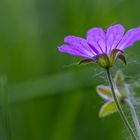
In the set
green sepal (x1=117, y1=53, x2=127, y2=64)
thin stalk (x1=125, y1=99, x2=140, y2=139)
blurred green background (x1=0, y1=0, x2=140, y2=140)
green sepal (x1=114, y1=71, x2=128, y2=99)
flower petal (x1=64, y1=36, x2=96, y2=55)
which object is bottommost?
thin stalk (x1=125, y1=99, x2=140, y2=139)

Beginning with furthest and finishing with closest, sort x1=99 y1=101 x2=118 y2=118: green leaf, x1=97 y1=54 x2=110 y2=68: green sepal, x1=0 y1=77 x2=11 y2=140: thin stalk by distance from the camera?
x1=0 y1=77 x2=11 y2=140: thin stalk
x1=99 y1=101 x2=118 y2=118: green leaf
x1=97 y1=54 x2=110 y2=68: green sepal

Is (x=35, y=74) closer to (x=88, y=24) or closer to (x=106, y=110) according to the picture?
(x=88, y=24)

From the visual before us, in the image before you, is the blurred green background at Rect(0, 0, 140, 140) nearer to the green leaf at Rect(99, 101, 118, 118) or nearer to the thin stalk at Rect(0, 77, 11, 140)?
the thin stalk at Rect(0, 77, 11, 140)

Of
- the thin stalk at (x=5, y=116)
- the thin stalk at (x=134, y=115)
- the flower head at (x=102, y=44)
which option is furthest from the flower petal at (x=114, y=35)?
the thin stalk at (x=5, y=116)

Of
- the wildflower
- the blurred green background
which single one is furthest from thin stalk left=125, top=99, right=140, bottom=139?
the blurred green background

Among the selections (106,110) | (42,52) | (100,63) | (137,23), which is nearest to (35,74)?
(42,52)

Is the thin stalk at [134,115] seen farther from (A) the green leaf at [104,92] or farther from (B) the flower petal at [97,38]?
(B) the flower petal at [97,38]
